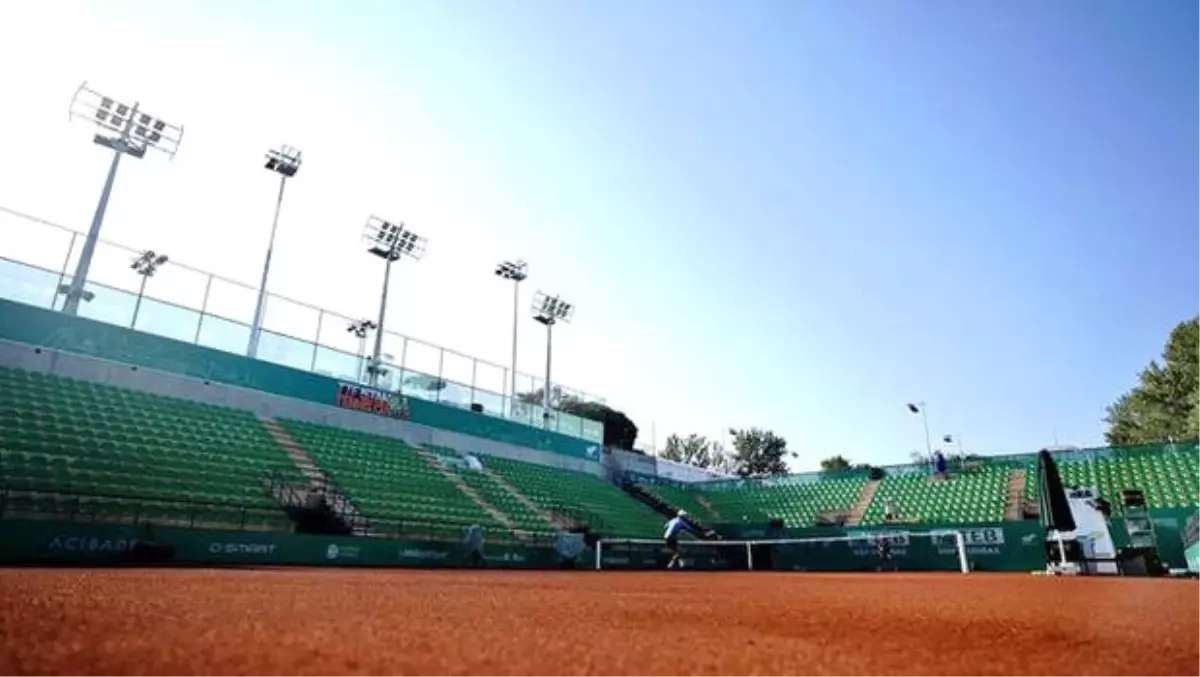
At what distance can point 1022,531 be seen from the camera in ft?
72.1

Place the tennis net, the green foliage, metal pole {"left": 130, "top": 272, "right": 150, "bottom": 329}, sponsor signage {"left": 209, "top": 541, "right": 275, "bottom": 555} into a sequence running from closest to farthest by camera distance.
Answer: sponsor signage {"left": 209, "top": 541, "right": 275, "bottom": 555}
metal pole {"left": 130, "top": 272, "right": 150, "bottom": 329}
the tennis net
the green foliage

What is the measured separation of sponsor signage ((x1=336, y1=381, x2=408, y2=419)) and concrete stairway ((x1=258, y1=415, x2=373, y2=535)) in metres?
3.30

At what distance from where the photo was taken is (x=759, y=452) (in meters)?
73.9

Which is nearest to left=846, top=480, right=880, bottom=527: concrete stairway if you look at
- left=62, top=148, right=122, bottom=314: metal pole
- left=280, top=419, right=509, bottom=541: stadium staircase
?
left=280, top=419, right=509, bottom=541: stadium staircase

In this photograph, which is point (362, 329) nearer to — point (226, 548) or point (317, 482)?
point (317, 482)

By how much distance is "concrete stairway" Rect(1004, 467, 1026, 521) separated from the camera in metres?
23.8

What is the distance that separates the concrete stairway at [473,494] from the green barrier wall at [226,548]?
1284mm

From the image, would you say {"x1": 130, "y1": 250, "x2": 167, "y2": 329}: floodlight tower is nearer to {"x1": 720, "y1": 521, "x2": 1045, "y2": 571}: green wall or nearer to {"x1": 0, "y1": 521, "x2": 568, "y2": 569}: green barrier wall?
→ {"x1": 0, "y1": 521, "x2": 568, "y2": 569}: green barrier wall

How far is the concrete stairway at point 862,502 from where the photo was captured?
2778 cm

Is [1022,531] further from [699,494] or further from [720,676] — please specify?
[720,676]

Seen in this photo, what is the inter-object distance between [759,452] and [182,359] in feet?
206

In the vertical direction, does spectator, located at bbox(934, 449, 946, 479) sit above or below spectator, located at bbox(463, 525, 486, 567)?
above

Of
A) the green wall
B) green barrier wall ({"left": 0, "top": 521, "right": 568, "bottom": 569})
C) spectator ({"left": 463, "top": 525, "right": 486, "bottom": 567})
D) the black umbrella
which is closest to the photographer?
green barrier wall ({"left": 0, "top": 521, "right": 568, "bottom": 569})

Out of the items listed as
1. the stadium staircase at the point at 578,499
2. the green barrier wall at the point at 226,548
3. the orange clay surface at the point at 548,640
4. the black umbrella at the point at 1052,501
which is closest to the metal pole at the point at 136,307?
the green barrier wall at the point at 226,548
